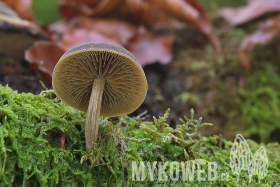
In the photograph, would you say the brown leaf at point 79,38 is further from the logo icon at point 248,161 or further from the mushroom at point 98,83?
the logo icon at point 248,161

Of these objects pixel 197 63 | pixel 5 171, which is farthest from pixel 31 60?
pixel 197 63

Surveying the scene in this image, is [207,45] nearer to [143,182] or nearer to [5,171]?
[143,182]

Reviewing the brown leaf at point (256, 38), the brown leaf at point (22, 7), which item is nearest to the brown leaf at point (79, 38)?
the brown leaf at point (22, 7)

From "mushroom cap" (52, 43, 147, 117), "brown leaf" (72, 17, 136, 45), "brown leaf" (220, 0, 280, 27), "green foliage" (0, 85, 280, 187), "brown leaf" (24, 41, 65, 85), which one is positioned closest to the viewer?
"green foliage" (0, 85, 280, 187)

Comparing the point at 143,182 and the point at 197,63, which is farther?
the point at 197,63

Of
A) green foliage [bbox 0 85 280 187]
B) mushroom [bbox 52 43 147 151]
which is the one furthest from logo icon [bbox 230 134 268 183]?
mushroom [bbox 52 43 147 151]

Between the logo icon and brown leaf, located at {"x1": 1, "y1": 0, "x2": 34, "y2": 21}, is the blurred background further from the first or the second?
the logo icon
